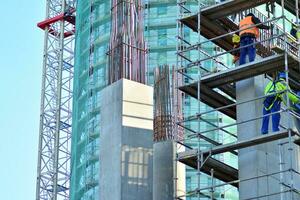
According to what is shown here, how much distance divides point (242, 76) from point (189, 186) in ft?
67.7

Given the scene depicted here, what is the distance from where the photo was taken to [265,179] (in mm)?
22312

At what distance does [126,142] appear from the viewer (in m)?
25.0

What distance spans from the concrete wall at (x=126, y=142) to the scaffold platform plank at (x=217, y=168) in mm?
2128

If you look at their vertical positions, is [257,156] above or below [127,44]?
below

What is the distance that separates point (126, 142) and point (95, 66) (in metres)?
21.3

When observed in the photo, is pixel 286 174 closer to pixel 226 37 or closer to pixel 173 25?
pixel 226 37

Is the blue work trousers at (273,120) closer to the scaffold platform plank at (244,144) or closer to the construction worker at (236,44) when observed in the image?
the scaffold platform plank at (244,144)

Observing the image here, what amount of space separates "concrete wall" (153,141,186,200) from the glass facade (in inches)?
641

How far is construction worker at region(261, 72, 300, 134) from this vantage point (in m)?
21.7

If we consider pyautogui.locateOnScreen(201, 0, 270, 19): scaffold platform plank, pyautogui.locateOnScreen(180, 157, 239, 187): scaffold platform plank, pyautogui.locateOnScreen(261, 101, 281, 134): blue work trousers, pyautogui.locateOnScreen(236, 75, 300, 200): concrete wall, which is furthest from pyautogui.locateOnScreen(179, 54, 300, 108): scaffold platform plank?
pyautogui.locateOnScreen(201, 0, 270, 19): scaffold platform plank

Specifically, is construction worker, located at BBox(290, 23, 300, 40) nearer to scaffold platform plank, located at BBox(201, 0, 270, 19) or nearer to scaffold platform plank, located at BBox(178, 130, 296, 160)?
scaffold platform plank, located at BBox(201, 0, 270, 19)

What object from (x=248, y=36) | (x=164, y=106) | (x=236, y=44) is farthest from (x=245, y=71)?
(x=164, y=106)

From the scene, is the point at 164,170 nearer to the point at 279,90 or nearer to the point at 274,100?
the point at 274,100

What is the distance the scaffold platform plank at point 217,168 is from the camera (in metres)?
22.9
